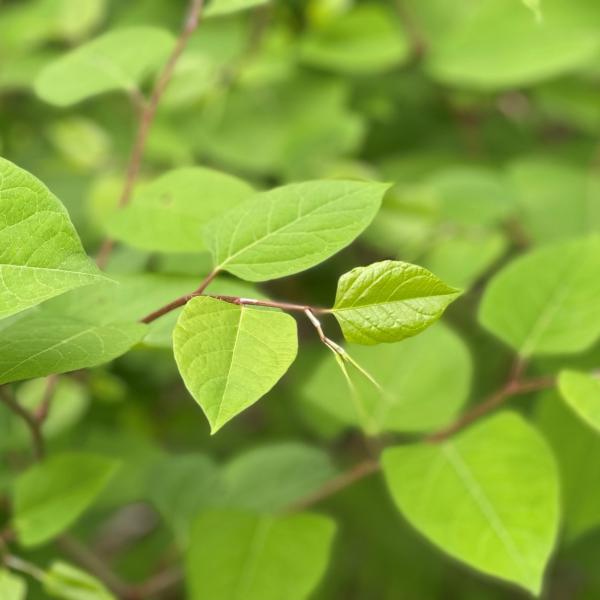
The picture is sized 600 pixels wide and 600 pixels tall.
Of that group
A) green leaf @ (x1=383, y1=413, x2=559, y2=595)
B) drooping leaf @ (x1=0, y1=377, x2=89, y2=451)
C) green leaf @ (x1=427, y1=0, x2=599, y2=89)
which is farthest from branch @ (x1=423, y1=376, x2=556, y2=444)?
green leaf @ (x1=427, y1=0, x2=599, y2=89)

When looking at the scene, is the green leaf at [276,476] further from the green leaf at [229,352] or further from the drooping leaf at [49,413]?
the green leaf at [229,352]

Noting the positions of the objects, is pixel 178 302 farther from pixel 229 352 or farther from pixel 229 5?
pixel 229 5

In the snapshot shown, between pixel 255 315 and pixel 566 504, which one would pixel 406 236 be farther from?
pixel 255 315

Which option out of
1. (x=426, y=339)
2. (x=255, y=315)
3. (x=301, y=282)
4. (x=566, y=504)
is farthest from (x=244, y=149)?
(x=255, y=315)

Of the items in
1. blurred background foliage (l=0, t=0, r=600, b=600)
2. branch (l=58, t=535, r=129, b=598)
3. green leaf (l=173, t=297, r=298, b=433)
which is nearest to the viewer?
green leaf (l=173, t=297, r=298, b=433)

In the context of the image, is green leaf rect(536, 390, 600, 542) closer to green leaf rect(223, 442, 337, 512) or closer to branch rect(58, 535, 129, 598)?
green leaf rect(223, 442, 337, 512)

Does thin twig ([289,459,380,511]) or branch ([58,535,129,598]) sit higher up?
thin twig ([289,459,380,511])
